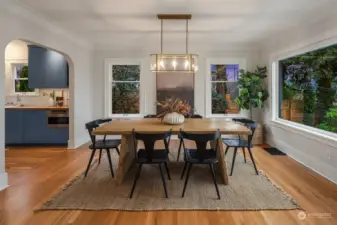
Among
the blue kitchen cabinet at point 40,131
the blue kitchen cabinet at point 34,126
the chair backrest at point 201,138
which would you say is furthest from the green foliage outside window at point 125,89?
A: the chair backrest at point 201,138

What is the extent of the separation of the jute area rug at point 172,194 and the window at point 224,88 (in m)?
3.17

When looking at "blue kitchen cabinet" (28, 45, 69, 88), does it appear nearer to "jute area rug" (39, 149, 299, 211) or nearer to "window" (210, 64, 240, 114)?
"jute area rug" (39, 149, 299, 211)

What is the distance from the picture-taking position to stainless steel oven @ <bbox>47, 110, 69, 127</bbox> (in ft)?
20.3

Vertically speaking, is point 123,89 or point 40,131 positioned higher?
point 123,89

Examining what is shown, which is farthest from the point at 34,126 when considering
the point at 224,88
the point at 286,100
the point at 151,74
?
the point at 286,100

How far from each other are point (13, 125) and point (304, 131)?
589 centimetres

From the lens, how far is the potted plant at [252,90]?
6.34 meters

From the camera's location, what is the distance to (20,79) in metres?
6.98

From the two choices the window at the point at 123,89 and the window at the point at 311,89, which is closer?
the window at the point at 311,89

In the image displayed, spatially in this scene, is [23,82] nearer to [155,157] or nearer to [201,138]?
[155,157]

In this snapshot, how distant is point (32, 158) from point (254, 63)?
5512mm

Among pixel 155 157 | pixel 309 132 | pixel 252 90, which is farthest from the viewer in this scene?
pixel 252 90

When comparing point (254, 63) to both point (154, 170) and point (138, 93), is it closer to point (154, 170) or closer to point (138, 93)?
point (138, 93)

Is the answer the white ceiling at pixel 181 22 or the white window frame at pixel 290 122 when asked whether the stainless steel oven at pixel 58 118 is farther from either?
the white window frame at pixel 290 122
